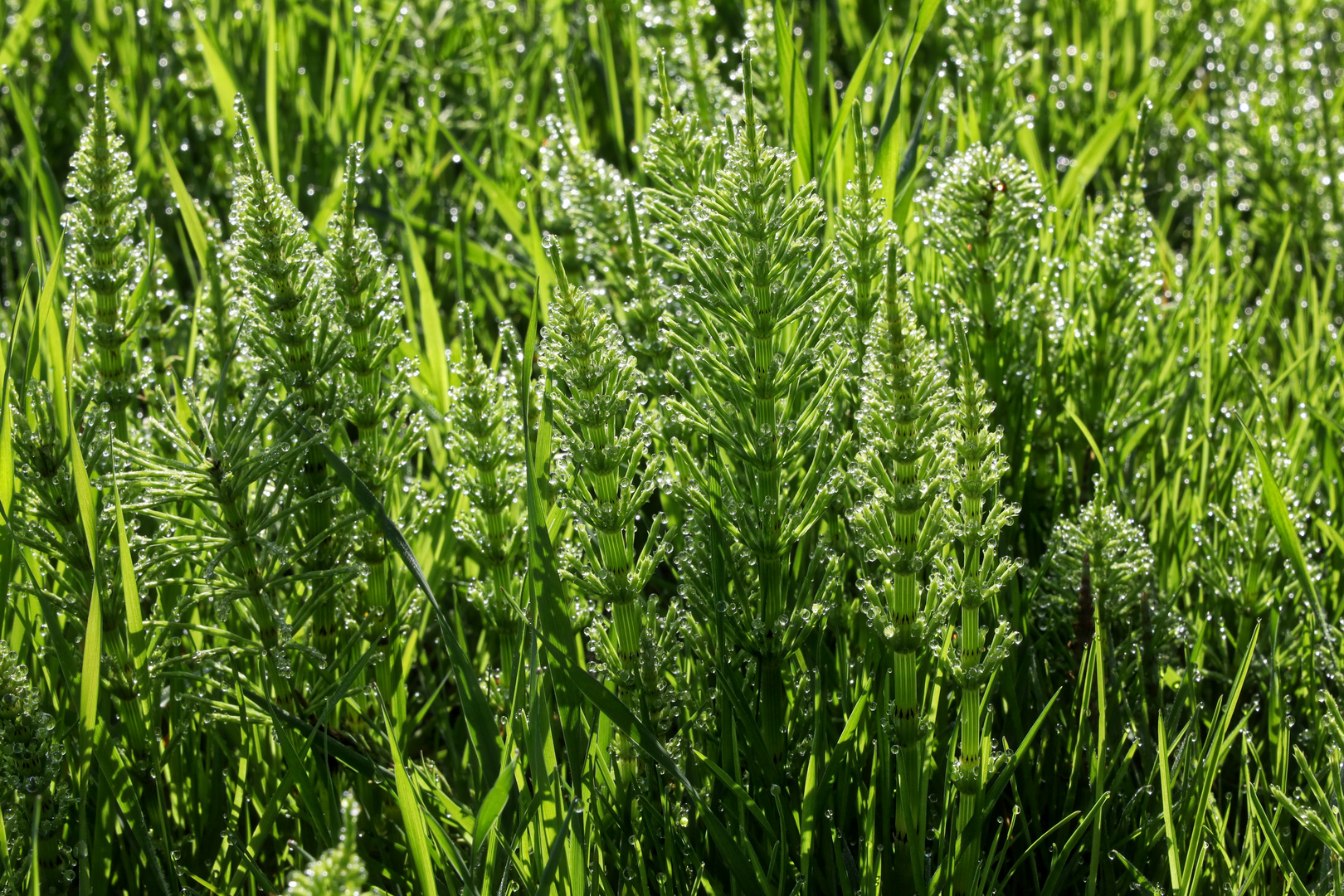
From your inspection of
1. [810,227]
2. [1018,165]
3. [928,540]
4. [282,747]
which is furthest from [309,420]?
[1018,165]

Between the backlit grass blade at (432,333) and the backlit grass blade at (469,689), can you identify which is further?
the backlit grass blade at (432,333)

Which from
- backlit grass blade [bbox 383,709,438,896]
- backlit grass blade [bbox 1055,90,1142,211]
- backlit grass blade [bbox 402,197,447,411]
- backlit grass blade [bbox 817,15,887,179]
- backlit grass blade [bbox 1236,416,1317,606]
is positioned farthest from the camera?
backlit grass blade [bbox 1055,90,1142,211]

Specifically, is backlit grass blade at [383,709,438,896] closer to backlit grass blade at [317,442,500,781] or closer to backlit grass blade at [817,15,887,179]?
backlit grass blade at [317,442,500,781]

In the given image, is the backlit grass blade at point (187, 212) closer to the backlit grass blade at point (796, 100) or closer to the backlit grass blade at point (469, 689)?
the backlit grass blade at point (469, 689)

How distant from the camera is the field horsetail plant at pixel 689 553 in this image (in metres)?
1.20

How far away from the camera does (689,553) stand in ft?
4.54

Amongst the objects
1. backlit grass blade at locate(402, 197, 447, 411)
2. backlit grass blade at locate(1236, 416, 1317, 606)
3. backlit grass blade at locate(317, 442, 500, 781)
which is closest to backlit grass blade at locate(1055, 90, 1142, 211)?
backlit grass blade at locate(1236, 416, 1317, 606)

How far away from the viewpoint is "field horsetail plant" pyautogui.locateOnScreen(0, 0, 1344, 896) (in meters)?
1.20

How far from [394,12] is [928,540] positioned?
1866 millimetres

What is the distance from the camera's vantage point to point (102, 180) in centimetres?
145

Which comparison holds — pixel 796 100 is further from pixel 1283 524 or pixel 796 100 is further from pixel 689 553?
pixel 1283 524

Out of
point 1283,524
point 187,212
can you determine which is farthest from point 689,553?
point 187,212

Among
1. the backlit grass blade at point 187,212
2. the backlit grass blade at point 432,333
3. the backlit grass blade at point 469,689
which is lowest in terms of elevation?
the backlit grass blade at point 469,689

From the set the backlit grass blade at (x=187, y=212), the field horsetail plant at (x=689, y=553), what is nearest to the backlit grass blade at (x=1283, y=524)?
the field horsetail plant at (x=689, y=553)
